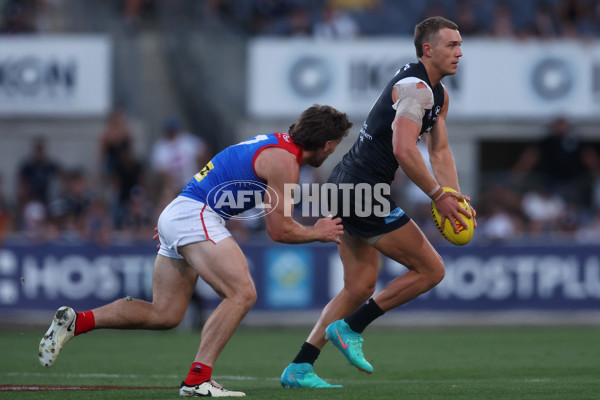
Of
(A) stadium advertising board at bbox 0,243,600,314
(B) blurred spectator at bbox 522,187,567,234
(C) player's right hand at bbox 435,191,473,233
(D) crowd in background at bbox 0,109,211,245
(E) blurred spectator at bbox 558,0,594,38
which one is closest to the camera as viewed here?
(C) player's right hand at bbox 435,191,473,233

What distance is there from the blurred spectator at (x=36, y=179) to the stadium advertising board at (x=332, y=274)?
5.27 ft

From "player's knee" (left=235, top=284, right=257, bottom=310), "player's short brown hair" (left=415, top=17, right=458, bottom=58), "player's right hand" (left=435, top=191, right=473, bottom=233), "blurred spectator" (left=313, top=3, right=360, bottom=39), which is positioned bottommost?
"player's knee" (left=235, top=284, right=257, bottom=310)

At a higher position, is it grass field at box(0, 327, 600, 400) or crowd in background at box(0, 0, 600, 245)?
crowd in background at box(0, 0, 600, 245)

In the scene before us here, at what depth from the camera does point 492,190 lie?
55.7 ft

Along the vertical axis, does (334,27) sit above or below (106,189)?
above

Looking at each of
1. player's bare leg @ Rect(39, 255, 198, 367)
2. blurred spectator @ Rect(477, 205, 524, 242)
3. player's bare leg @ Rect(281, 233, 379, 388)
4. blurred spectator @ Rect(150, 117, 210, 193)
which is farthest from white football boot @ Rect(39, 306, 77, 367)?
blurred spectator @ Rect(477, 205, 524, 242)

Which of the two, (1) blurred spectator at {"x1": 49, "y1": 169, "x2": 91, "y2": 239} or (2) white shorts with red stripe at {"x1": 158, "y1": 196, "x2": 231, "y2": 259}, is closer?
(2) white shorts with red stripe at {"x1": 158, "y1": 196, "x2": 231, "y2": 259}

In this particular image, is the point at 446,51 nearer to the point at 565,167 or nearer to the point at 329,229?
the point at 329,229

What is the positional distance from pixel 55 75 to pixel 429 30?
39.0 ft

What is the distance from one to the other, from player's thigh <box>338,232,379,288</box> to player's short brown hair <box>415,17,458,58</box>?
153 centimetres

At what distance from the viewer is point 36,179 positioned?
674 inches

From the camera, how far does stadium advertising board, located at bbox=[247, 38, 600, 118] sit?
60.7 ft

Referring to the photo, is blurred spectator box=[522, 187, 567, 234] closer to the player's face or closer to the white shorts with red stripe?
the player's face

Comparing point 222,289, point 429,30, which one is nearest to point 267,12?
point 429,30
